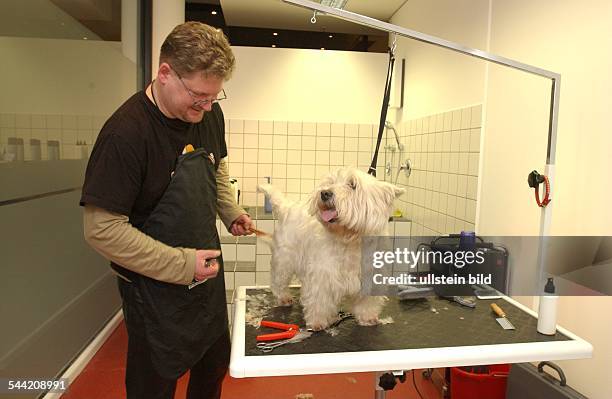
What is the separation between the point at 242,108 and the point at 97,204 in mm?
3170

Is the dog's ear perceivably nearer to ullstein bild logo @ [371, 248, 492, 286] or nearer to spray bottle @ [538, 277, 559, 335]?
A: ullstein bild logo @ [371, 248, 492, 286]

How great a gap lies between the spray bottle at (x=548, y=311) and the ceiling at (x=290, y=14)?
3.14 meters

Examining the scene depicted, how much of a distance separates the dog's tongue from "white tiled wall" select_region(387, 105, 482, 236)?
5.44ft

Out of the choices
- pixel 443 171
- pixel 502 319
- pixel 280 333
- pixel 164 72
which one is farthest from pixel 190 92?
pixel 443 171

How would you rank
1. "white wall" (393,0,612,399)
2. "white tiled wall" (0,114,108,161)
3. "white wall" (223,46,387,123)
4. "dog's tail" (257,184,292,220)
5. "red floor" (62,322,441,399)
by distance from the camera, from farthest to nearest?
"white wall" (223,46,387,123), "red floor" (62,322,441,399), "white tiled wall" (0,114,108,161), "white wall" (393,0,612,399), "dog's tail" (257,184,292,220)

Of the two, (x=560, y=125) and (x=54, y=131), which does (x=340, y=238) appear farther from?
(x=54, y=131)

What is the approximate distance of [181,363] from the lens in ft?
4.34

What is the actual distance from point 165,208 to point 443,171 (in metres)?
2.39

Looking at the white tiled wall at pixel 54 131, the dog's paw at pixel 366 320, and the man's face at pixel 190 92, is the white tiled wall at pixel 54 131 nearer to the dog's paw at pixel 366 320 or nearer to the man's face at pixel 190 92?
the man's face at pixel 190 92

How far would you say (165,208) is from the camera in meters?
1.25

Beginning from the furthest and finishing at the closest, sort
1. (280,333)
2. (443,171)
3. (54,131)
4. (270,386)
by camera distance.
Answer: (443,171) < (270,386) < (54,131) < (280,333)

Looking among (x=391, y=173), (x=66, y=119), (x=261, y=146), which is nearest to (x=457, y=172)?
(x=391, y=173)

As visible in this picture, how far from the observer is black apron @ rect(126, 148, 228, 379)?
1.26m

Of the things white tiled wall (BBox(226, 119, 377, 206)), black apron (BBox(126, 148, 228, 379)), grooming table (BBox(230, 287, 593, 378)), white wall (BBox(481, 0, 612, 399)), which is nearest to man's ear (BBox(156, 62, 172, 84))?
black apron (BBox(126, 148, 228, 379))
